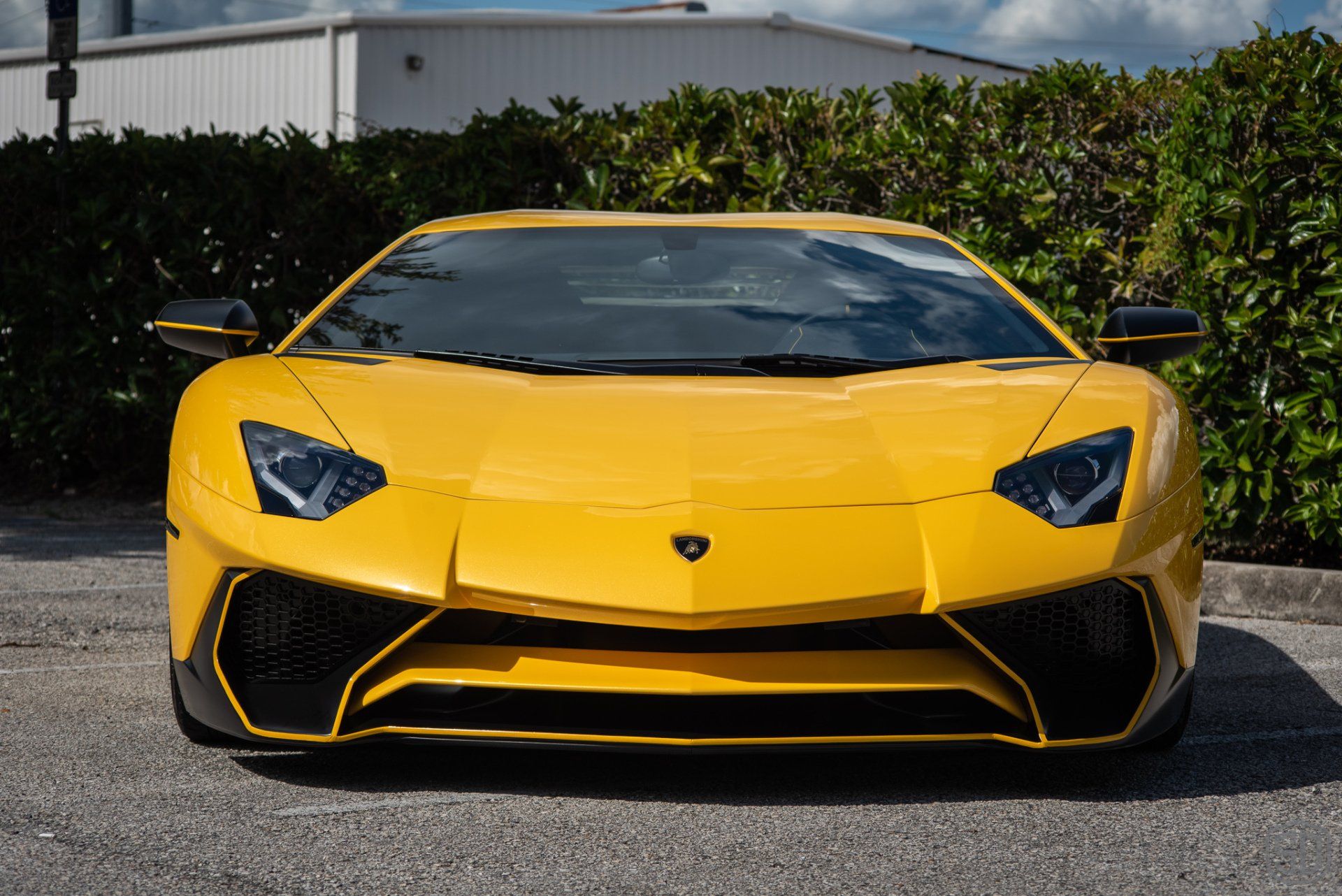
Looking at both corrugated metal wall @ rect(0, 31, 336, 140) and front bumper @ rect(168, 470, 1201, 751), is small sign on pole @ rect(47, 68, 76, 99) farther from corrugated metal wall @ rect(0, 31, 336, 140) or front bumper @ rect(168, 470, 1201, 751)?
front bumper @ rect(168, 470, 1201, 751)

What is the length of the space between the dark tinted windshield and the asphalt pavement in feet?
3.44

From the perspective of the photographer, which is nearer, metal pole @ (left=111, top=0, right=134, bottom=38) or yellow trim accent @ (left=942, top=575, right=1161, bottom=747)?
yellow trim accent @ (left=942, top=575, right=1161, bottom=747)

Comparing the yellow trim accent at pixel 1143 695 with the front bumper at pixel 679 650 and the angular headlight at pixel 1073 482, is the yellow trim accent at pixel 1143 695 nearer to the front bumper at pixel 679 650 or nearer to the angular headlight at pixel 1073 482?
the front bumper at pixel 679 650

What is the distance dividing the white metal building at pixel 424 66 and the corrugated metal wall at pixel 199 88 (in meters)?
0.02

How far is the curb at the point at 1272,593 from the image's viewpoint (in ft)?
17.1

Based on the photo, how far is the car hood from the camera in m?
2.77

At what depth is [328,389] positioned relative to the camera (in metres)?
3.12

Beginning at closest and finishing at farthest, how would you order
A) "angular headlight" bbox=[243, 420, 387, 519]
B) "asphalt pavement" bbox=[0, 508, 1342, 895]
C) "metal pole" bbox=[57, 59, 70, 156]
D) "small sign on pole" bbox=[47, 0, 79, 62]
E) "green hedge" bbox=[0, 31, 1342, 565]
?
"asphalt pavement" bbox=[0, 508, 1342, 895], "angular headlight" bbox=[243, 420, 387, 519], "green hedge" bbox=[0, 31, 1342, 565], "metal pole" bbox=[57, 59, 70, 156], "small sign on pole" bbox=[47, 0, 79, 62]

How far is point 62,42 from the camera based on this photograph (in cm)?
961

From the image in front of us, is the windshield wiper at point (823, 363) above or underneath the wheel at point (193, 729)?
above

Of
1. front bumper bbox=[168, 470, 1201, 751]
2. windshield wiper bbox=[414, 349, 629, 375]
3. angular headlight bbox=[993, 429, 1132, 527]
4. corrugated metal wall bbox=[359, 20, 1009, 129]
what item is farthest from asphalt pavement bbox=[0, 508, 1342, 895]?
corrugated metal wall bbox=[359, 20, 1009, 129]

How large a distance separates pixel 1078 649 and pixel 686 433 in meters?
0.89

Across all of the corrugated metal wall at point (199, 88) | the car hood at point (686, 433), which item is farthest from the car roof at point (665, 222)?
the corrugated metal wall at point (199, 88)

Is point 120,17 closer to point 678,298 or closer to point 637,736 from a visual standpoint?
point 678,298
